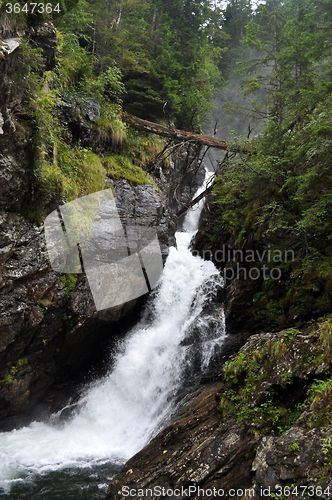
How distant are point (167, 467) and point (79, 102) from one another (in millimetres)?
10524

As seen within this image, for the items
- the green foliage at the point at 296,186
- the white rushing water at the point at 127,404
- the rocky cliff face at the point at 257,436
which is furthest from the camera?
the white rushing water at the point at 127,404

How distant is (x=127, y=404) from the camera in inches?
306

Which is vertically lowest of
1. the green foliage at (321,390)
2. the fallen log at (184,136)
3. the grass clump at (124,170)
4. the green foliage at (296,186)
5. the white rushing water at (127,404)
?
the white rushing water at (127,404)

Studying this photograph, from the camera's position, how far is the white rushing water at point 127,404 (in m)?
6.45

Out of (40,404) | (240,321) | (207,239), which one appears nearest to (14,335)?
(40,404)

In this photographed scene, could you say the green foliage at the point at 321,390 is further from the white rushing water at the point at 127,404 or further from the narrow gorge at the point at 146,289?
the white rushing water at the point at 127,404

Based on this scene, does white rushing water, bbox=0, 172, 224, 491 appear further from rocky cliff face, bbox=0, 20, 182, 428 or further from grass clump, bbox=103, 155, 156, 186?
grass clump, bbox=103, 155, 156, 186

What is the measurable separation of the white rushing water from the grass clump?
14.0 feet

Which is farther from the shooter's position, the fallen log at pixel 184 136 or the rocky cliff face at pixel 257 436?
the fallen log at pixel 184 136

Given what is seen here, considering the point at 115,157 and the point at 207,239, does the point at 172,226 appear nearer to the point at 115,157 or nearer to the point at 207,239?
the point at 207,239

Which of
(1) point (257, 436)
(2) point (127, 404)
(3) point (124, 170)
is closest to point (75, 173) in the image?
(3) point (124, 170)

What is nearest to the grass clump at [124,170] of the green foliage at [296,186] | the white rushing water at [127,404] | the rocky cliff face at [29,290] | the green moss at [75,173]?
the green moss at [75,173]

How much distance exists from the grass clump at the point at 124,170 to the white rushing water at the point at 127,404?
14.0ft

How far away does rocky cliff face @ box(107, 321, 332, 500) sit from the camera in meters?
3.38
